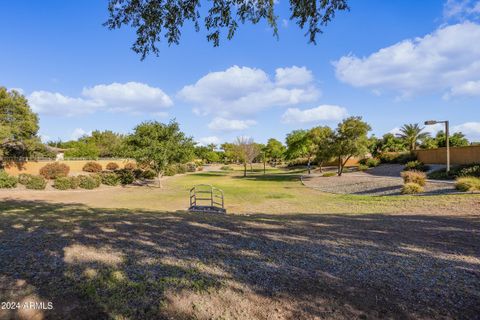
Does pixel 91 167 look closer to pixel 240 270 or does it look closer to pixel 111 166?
pixel 111 166

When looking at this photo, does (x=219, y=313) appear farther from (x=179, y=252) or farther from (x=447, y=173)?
(x=447, y=173)

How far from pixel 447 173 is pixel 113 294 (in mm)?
26506

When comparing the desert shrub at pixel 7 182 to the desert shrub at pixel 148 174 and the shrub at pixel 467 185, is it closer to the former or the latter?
the desert shrub at pixel 148 174

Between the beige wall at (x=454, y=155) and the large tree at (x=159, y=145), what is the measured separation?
2739cm

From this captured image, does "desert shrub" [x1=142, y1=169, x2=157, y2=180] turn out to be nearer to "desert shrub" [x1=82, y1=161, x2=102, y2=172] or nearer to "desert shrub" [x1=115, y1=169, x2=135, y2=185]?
"desert shrub" [x1=115, y1=169, x2=135, y2=185]

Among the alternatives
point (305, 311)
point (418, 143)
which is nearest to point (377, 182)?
point (305, 311)

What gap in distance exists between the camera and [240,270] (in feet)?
13.8

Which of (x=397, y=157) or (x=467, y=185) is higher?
(x=397, y=157)

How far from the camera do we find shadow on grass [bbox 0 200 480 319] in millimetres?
3215

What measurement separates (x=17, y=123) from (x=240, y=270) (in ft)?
137

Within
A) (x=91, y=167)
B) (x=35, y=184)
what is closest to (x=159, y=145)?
(x=35, y=184)

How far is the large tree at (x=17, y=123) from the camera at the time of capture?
111 ft

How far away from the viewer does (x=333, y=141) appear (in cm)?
3359

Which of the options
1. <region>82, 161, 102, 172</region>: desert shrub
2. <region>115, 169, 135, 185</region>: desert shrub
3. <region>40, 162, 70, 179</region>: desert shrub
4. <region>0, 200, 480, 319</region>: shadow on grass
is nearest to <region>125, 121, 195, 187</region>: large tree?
<region>115, 169, 135, 185</region>: desert shrub
